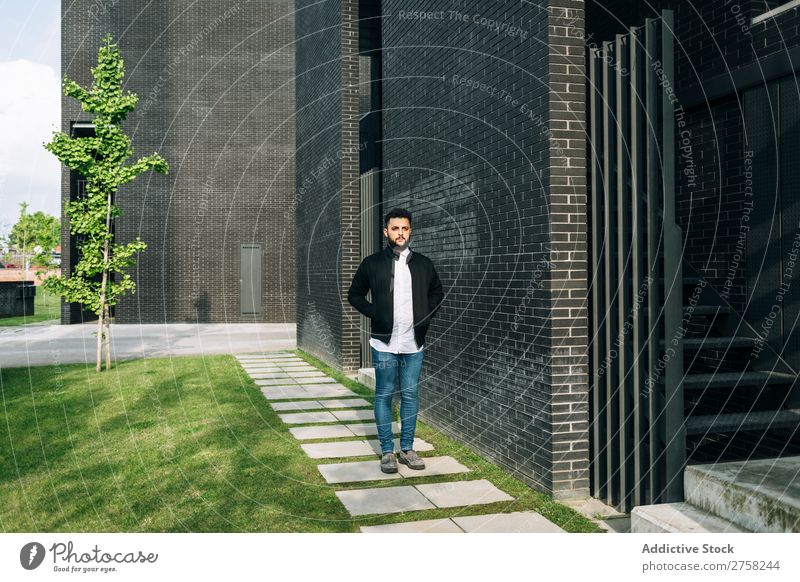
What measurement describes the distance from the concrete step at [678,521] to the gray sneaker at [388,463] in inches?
86.4

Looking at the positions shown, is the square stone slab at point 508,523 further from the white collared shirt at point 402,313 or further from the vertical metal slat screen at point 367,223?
the vertical metal slat screen at point 367,223

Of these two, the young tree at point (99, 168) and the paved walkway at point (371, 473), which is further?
the young tree at point (99, 168)

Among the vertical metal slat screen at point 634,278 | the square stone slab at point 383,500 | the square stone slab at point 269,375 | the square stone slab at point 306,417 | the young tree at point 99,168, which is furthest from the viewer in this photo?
the young tree at point 99,168

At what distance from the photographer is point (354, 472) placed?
5.75 metres

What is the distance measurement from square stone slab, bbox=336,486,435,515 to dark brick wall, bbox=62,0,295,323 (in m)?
19.8

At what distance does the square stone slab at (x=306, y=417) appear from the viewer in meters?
7.88

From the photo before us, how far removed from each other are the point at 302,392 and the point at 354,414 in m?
1.90

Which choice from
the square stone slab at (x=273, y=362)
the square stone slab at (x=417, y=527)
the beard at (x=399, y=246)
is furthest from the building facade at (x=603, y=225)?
the square stone slab at (x=273, y=362)

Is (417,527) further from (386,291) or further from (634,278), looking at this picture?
(634,278)

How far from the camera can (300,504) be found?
4.94 meters
